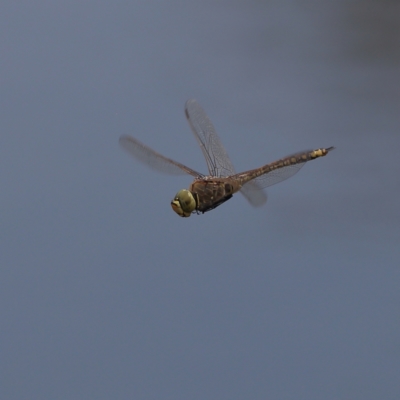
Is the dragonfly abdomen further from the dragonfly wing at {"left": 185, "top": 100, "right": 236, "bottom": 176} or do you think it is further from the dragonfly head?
the dragonfly head

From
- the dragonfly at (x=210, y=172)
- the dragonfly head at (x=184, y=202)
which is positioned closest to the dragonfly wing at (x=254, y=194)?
the dragonfly at (x=210, y=172)

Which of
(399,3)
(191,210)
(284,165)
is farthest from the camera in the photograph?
(399,3)

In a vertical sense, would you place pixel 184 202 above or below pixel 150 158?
below

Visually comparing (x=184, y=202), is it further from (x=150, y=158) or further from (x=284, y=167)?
(x=284, y=167)

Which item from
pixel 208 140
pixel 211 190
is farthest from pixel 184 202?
pixel 208 140

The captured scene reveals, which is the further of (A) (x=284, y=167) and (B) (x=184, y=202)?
(A) (x=284, y=167)

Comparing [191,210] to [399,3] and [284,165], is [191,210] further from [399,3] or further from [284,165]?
[399,3]

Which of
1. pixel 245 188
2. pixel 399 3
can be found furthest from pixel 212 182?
pixel 399 3
